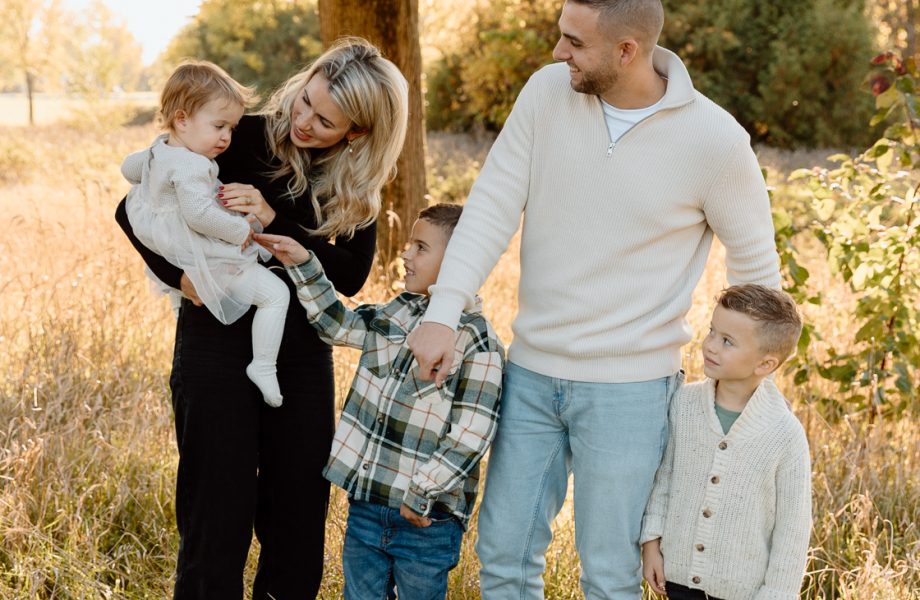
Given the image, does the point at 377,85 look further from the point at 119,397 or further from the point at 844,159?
the point at 844,159

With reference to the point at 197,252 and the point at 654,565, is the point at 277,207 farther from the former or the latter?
the point at 654,565

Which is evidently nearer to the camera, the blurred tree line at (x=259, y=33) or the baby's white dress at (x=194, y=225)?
the baby's white dress at (x=194, y=225)

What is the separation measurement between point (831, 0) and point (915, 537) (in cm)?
1896

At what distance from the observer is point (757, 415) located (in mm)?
2400

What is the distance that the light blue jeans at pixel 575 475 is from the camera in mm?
2484

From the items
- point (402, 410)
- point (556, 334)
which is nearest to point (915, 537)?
point (556, 334)

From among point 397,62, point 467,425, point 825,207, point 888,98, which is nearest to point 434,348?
point 467,425

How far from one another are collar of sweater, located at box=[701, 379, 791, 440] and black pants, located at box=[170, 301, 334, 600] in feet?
3.54

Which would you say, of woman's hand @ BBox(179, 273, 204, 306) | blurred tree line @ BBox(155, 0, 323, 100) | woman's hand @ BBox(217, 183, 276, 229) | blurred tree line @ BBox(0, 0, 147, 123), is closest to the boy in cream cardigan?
woman's hand @ BBox(217, 183, 276, 229)

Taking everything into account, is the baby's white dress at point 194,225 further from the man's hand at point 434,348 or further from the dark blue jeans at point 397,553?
the dark blue jeans at point 397,553

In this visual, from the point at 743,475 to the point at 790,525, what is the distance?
0.53 ft

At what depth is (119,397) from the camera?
4055 millimetres

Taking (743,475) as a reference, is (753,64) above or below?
above

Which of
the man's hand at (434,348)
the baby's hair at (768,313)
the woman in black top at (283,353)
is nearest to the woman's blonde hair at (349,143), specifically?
the woman in black top at (283,353)
